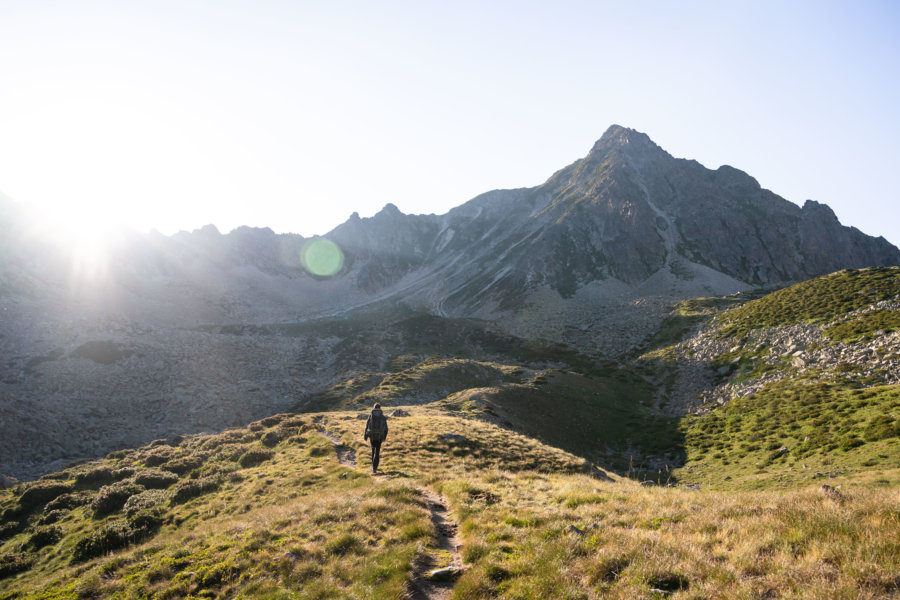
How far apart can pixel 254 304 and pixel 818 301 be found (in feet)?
559

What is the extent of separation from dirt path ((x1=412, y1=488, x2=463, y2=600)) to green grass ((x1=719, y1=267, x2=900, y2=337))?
213 ft

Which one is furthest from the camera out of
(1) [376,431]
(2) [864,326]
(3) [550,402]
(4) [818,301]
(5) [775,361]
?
(4) [818,301]

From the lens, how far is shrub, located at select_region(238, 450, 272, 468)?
25.7 metres

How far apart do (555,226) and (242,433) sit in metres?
177

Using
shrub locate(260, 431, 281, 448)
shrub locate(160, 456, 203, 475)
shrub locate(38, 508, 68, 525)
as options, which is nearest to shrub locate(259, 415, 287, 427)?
shrub locate(260, 431, 281, 448)

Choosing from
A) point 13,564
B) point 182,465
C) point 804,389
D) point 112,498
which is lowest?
point 182,465

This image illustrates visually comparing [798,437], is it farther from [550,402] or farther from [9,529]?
[9,529]

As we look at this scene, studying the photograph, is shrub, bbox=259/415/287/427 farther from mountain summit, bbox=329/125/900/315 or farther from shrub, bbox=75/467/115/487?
mountain summit, bbox=329/125/900/315

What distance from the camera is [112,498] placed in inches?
816

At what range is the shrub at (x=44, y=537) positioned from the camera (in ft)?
58.5

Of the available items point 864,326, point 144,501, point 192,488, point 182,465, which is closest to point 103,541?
point 144,501

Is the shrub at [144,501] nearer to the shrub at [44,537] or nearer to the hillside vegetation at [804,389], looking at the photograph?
the shrub at [44,537]

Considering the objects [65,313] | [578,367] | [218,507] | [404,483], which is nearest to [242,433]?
[218,507]

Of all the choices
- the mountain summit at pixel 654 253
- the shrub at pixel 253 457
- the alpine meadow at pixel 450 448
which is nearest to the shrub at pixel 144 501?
the alpine meadow at pixel 450 448
